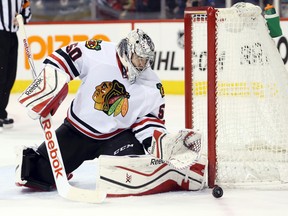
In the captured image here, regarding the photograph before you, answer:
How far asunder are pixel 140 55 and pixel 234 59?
629 mm

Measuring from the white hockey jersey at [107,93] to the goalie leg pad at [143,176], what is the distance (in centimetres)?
14

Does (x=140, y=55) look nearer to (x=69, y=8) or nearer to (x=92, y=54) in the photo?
(x=92, y=54)

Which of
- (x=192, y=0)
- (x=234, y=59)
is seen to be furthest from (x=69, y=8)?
(x=234, y=59)

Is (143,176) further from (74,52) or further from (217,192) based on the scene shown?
(74,52)

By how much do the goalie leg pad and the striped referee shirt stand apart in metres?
2.52

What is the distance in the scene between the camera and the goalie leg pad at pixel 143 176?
322cm

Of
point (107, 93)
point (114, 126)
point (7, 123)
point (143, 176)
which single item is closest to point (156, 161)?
point (143, 176)

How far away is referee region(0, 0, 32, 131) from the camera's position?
5570 mm

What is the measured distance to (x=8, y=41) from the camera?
5645 millimetres

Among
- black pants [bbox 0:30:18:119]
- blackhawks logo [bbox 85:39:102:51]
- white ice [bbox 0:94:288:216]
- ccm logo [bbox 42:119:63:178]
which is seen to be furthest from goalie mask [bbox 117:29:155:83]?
black pants [bbox 0:30:18:119]

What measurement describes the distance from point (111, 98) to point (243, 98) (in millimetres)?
715

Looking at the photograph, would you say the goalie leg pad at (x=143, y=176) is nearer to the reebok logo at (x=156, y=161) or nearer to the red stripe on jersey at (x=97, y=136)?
the reebok logo at (x=156, y=161)

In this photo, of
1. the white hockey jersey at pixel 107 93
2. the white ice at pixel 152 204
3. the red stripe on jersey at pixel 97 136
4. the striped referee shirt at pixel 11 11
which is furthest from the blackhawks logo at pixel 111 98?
the striped referee shirt at pixel 11 11

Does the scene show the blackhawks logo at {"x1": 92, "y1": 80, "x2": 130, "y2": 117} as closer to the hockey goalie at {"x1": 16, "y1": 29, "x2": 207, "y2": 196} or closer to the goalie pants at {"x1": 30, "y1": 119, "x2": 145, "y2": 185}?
the hockey goalie at {"x1": 16, "y1": 29, "x2": 207, "y2": 196}
